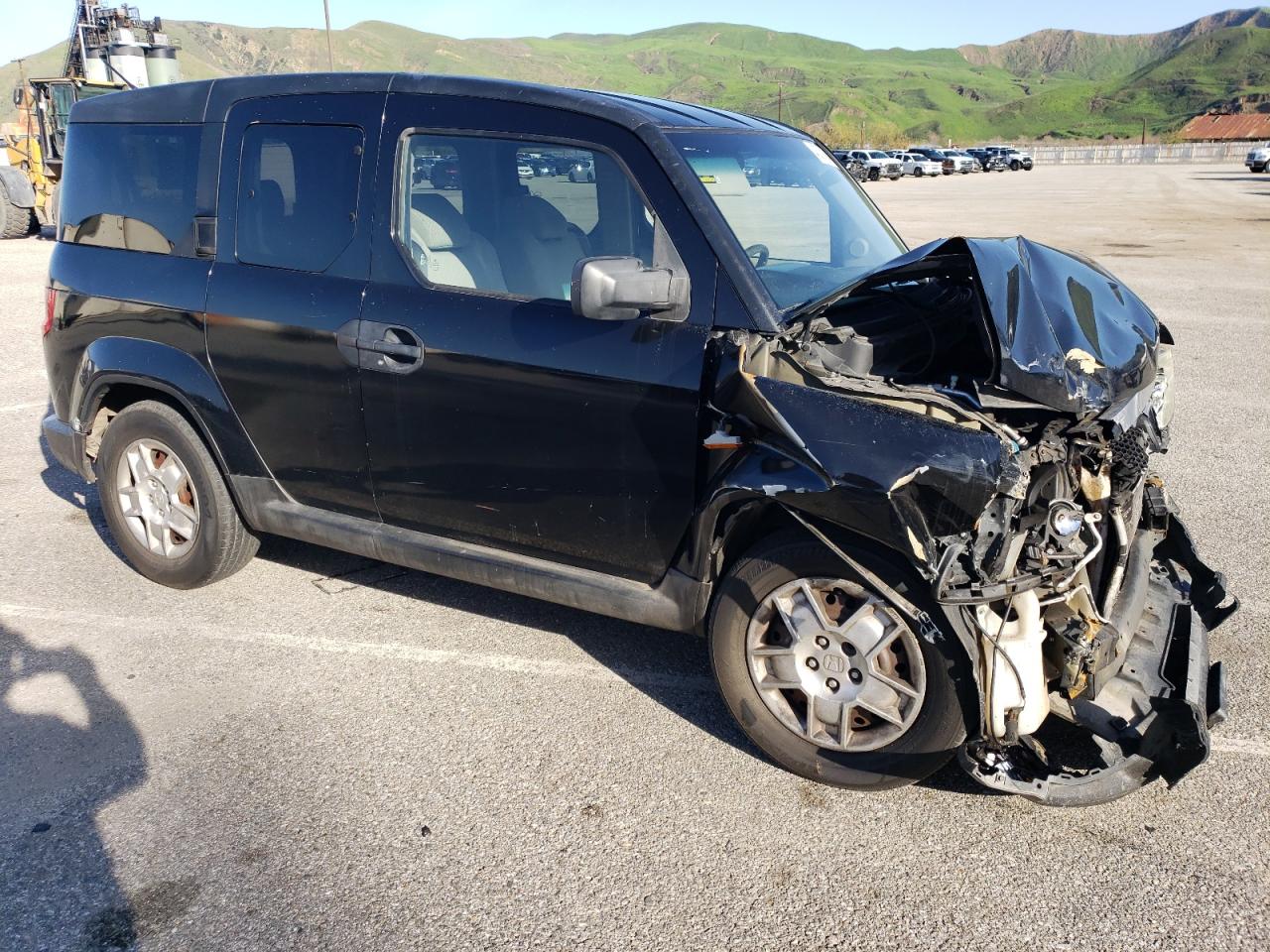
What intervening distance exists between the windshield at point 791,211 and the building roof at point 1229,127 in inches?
5320

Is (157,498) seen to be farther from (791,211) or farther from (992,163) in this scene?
(992,163)

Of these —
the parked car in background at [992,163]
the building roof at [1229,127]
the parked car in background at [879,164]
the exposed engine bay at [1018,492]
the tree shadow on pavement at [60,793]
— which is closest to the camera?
the tree shadow on pavement at [60,793]

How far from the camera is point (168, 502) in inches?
186

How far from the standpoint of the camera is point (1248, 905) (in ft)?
9.14

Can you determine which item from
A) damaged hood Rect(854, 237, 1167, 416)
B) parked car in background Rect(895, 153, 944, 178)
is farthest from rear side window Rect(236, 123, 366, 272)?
parked car in background Rect(895, 153, 944, 178)

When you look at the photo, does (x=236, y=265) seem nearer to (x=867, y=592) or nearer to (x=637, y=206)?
(x=637, y=206)

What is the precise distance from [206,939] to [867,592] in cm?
202

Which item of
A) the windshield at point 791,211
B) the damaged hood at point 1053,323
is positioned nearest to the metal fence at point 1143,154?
the windshield at point 791,211

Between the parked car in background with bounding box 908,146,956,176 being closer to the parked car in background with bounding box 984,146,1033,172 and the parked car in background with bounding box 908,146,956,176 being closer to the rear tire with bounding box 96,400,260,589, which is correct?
the parked car in background with bounding box 984,146,1033,172

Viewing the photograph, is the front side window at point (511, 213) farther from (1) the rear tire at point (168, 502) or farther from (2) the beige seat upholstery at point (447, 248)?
(1) the rear tire at point (168, 502)

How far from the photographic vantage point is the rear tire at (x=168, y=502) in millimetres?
4566

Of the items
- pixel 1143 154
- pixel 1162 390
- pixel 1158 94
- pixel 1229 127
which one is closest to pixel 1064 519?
pixel 1162 390

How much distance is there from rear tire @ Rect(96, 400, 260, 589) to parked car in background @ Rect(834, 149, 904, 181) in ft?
175

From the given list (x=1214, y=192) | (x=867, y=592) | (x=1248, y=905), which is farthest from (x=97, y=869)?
(x=1214, y=192)
